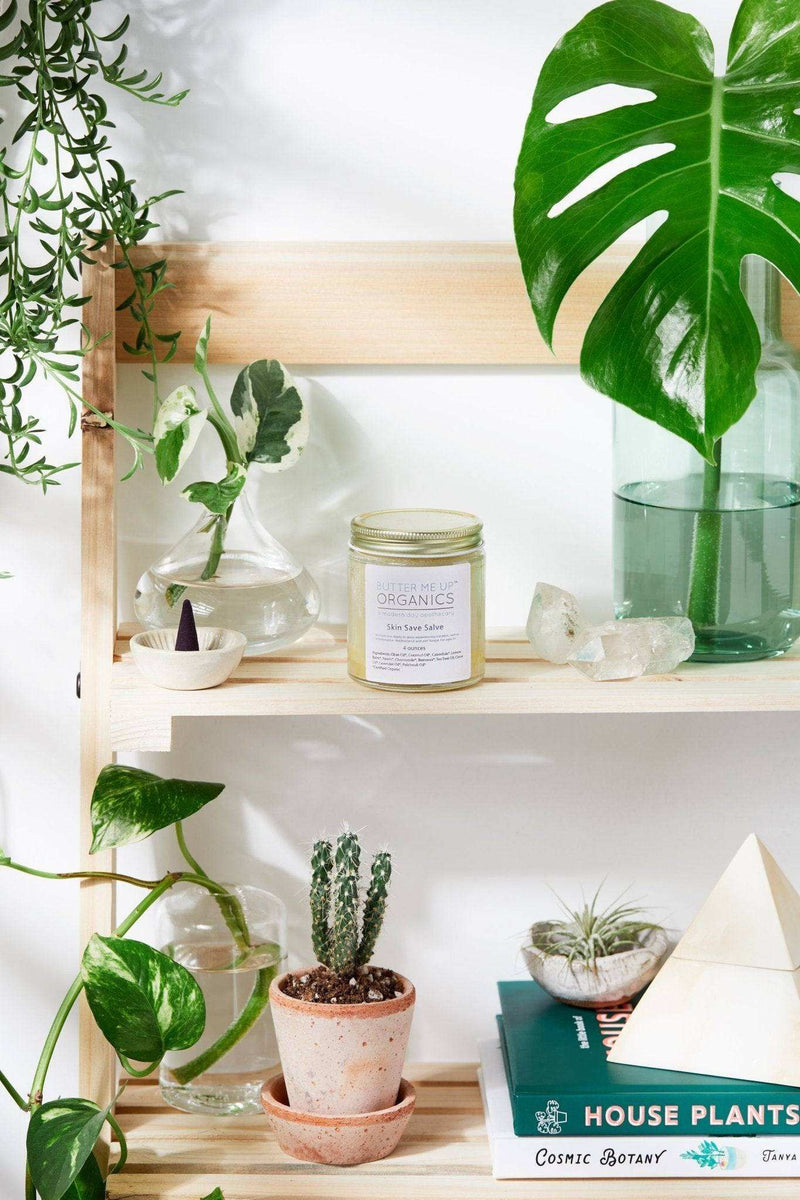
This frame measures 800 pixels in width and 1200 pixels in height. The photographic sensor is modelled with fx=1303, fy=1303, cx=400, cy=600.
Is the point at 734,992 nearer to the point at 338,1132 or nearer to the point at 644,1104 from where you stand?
the point at 644,1104

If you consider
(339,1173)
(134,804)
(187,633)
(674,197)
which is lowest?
(339,1173)

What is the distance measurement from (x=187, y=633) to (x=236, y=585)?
7 centimetres

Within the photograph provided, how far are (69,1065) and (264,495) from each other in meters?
0.45

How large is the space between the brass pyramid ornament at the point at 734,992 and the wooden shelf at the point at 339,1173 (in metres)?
0.07

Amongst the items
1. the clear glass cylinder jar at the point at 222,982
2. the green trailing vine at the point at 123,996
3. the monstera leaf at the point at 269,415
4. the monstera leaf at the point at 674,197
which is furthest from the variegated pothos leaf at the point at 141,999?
the monstera leaf at the point at 674,197

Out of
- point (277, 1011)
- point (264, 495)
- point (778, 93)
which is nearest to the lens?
point (778, 93)

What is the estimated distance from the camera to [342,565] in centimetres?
92

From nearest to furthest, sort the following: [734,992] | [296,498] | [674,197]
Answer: [674,197]
[734,992]
[296,498]

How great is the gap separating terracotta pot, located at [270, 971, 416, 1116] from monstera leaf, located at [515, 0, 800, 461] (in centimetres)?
39

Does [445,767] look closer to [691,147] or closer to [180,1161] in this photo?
[180,1161]

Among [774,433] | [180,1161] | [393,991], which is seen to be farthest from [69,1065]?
[774,433]

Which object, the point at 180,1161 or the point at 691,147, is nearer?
the point at 691,147

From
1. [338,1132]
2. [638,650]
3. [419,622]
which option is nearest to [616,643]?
[638,650]

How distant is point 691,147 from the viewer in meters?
0.71
